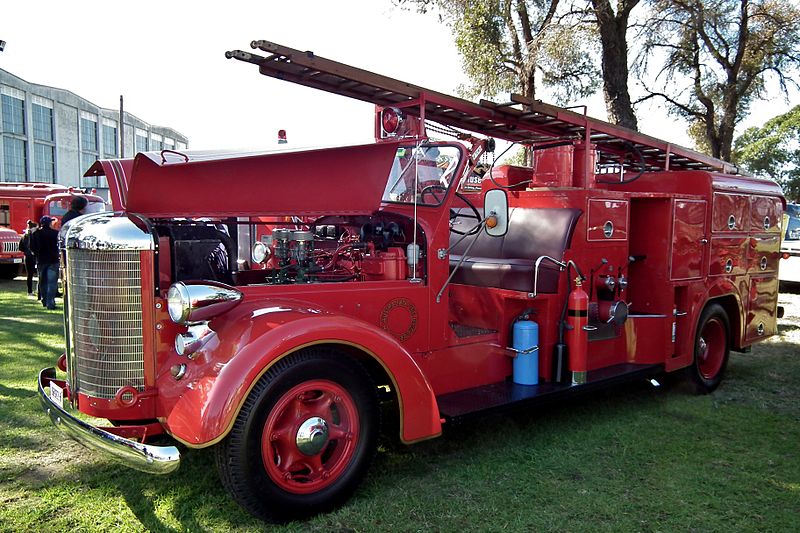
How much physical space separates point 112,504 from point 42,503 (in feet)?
1.22

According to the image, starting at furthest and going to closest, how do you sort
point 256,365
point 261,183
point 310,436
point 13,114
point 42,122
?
point 42,122, point 13,114, point 261,183, point 310,436, point 256,365

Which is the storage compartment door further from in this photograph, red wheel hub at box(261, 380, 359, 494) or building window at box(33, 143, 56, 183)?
building window at box(33, 143, 56, 183)

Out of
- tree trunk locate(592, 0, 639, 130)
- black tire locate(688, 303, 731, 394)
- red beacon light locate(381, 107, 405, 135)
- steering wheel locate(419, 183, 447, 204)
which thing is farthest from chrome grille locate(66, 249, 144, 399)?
tree trunk locate(592, 0, 639, 130)

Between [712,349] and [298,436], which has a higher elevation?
[298,436]

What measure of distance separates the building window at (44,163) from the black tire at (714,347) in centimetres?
4495

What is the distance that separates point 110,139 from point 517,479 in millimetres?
54043

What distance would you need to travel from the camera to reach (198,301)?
9.66 ft

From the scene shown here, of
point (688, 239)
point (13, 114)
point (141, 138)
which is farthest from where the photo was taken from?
point (141, 138)

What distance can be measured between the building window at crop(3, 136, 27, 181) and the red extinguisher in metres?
42.7

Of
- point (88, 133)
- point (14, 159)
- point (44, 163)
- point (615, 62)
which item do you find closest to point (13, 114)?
point (14, 159)

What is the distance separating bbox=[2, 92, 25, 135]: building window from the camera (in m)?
38.4

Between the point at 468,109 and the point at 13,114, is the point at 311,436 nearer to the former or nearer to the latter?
the point at 468,109

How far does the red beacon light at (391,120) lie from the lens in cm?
416

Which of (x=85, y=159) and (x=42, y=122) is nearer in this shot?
(x=42, y=122)
